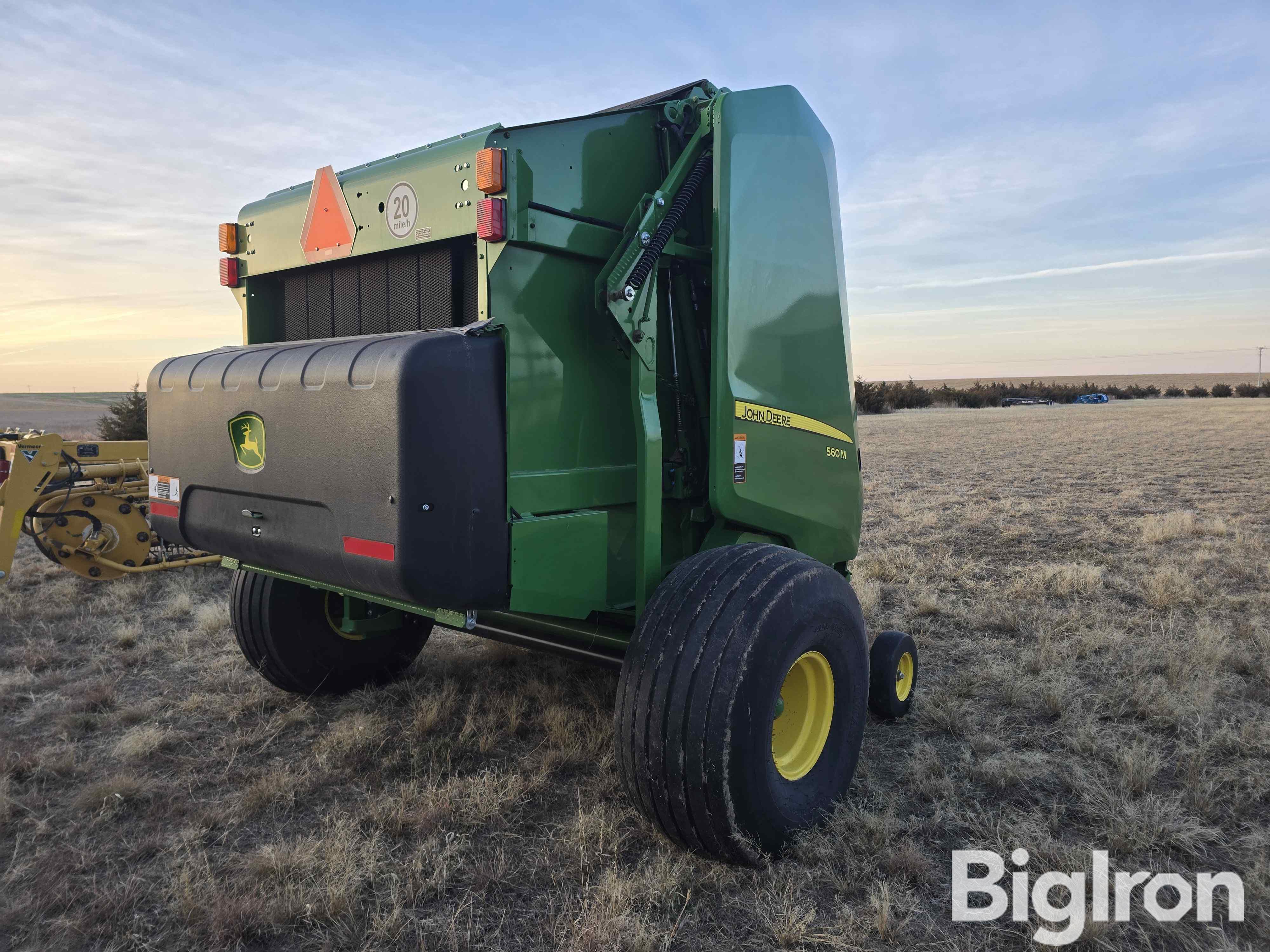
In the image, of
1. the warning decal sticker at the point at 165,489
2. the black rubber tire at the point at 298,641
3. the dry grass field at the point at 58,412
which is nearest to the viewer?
the warning decal sticker at the point at 165,489

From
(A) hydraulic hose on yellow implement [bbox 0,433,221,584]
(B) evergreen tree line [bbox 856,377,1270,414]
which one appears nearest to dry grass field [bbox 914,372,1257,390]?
(B) evergreen tree line [bbox 856,377,1270,414]

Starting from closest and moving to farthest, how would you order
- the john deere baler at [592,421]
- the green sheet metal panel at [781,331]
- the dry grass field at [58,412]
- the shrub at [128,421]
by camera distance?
1. the john deere baler at [592,421]
2. the green sheet metal panel at [781,331]
3. the shrub at [128,421]
4. the dry grass field at [58,412]

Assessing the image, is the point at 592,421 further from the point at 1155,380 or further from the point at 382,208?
the point at 1155,380

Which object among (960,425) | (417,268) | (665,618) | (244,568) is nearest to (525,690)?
(244,568)

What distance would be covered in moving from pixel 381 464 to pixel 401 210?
1.11 metres

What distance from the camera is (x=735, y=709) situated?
2770mm

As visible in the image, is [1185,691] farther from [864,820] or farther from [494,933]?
[494,933]

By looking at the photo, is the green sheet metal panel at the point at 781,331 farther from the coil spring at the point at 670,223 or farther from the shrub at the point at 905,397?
the shrub at the point at 905,397

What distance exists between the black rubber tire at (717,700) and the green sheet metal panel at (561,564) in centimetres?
26

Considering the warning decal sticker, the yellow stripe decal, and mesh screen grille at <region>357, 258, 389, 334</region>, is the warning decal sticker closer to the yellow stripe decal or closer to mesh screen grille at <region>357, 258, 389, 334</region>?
mesh screen grille at <region>357, 258, 389, 334</region>

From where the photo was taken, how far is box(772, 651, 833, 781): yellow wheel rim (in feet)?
10.7

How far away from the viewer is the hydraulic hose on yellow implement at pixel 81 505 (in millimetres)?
6652

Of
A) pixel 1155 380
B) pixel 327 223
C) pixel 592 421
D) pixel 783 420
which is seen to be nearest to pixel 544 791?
pixel 592 421

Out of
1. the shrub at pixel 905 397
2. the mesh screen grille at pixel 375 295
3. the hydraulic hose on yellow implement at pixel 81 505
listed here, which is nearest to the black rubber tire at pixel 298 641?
the mesh screen grille at pixel 375 295
